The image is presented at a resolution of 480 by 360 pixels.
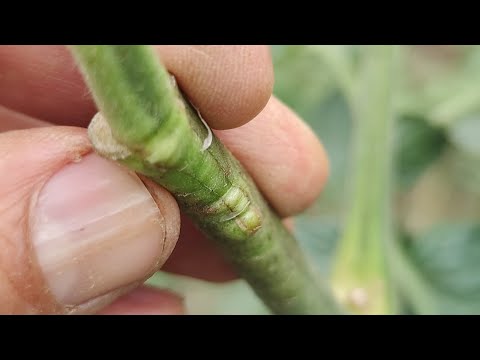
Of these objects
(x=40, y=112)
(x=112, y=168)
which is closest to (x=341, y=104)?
(x=40, y=112)

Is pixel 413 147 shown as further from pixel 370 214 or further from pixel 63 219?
pixel 63 219

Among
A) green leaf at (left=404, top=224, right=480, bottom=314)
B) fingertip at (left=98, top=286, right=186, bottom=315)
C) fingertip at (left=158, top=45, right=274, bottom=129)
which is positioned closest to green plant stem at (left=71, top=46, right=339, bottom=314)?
fingertip at (left=158, top=45, right=274, bottom=129)

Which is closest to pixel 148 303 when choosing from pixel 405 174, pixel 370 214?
pixel 370 214

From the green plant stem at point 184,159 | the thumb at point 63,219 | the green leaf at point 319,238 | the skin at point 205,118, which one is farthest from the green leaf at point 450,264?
the thumb at point 63,219

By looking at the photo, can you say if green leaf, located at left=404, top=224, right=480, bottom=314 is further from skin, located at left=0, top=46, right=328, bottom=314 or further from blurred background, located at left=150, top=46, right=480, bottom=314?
skin, located at left=0, top=46, right=328, bottom=314

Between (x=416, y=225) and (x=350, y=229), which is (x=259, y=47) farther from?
(x=416, y=225)
